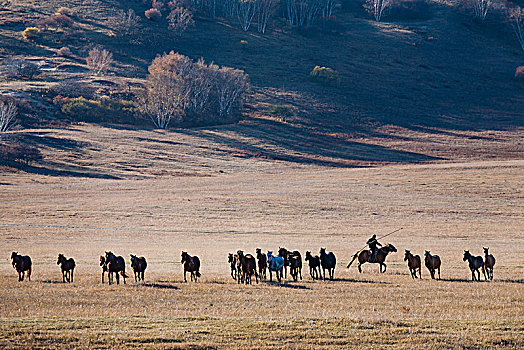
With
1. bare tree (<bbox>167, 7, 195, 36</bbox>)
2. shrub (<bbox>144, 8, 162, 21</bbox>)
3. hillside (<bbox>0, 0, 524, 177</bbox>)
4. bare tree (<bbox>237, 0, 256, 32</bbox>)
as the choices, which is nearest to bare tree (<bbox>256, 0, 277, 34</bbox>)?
bare tree (<bbox>237, 0, 256, 32</bbox>)

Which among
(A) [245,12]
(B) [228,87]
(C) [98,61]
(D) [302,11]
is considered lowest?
(B) [228,87]

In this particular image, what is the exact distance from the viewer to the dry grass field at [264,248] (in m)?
11.6

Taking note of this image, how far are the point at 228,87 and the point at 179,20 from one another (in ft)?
170

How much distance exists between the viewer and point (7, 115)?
81625 millimetres

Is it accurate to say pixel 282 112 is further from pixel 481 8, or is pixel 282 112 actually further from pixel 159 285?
pixel 481 8

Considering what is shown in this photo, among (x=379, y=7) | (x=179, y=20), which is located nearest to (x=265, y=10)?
(x=179, y=20)

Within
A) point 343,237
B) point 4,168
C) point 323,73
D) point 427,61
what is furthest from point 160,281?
point 427,61

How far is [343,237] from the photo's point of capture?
118ft

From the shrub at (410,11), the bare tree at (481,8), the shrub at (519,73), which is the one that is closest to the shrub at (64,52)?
the shrub at (410,11)

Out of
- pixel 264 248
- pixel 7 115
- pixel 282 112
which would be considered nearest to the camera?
pixel 264 248

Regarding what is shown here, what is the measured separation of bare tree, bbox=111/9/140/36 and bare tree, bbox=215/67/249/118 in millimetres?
51112

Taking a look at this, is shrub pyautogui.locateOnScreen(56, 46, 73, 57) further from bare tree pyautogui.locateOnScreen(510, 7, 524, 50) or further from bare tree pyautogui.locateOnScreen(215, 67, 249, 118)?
bare tree pyautogui.locateOnScreen(510, 7, 524, 50)

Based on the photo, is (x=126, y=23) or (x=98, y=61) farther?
(x=126, y=23)

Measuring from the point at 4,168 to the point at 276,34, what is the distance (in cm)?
10506
